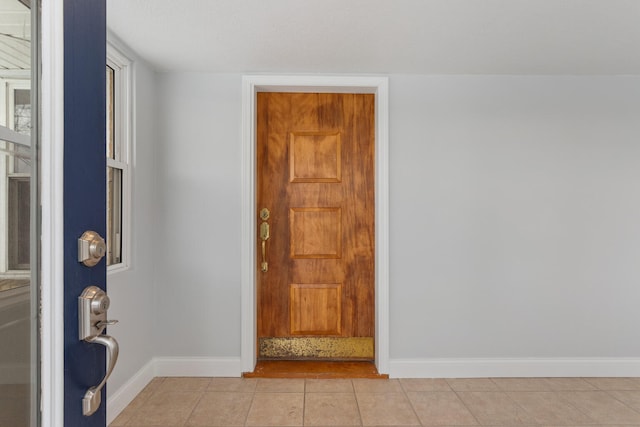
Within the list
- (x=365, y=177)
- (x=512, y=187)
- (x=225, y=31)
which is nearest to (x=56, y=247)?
(x=225, y=31)

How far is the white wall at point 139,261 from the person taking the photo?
98.2 inches

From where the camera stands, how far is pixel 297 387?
2.81 metres

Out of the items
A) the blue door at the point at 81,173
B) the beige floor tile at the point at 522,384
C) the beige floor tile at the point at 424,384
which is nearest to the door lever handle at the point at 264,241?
the beige floor tile at the point at 424,384

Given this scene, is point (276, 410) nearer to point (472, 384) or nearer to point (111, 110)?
point (472, 384)

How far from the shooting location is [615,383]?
2910mm

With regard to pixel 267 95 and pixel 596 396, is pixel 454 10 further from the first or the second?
pixel 596 396

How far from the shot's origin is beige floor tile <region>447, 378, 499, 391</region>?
2820 millimetres

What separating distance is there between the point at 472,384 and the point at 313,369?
1135 mm

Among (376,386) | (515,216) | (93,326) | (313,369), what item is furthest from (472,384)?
(93,326)

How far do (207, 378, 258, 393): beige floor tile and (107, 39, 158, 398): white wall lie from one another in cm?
47

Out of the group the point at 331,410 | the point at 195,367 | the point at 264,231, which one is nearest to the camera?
the point at 331,410

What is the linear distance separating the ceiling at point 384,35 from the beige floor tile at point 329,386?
2.21 m

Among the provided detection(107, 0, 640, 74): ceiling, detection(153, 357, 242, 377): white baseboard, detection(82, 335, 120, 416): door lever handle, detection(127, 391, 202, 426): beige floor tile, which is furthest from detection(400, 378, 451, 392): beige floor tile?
detection(82, 335, 120, 416): door lever handle

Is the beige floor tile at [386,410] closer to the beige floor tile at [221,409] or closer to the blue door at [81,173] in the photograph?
the beige floor tile at [221,409]
